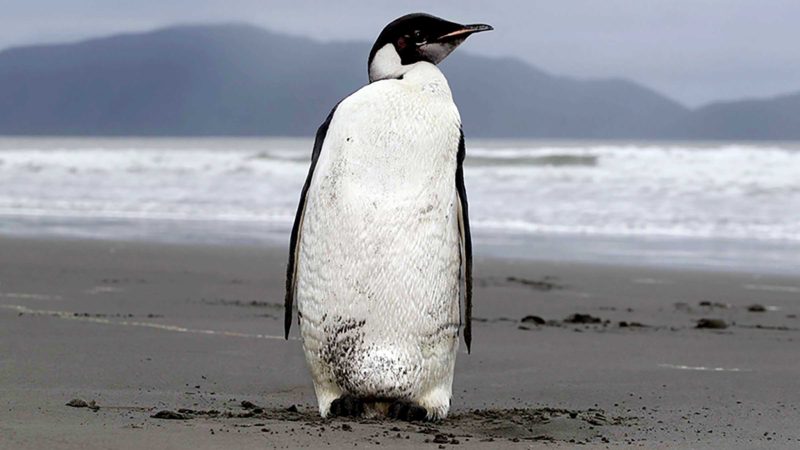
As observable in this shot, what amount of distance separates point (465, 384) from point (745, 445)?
1.49 m

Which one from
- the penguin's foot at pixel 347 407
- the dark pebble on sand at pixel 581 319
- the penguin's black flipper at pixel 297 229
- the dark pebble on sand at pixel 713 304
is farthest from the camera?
the dark pebble on sand at pixel 713 304

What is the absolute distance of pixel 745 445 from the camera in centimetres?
371

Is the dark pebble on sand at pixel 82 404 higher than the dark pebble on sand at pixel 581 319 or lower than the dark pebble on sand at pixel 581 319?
higher

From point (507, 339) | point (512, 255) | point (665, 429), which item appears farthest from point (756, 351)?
point (512, 255)

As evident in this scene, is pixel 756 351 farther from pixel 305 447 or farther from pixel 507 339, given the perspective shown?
pixel 305 447

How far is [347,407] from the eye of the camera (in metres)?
3.95

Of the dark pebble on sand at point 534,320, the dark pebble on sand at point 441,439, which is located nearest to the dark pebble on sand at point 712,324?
the dark pebble on sand at point 534,320

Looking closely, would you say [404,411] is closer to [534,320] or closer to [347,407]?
[347,407]

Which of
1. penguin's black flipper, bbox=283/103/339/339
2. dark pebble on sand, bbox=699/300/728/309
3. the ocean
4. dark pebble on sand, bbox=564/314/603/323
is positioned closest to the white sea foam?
the ocean

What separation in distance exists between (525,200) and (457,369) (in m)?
13.5

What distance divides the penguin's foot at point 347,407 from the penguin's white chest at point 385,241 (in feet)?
0.10

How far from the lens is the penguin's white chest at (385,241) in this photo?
12.6ft

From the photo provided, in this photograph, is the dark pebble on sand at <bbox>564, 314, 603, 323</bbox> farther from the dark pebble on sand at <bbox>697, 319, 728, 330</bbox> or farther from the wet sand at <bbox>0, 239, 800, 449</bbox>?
the dark pebble on sand at <bbox>697, 319, 728, 330</bbox>

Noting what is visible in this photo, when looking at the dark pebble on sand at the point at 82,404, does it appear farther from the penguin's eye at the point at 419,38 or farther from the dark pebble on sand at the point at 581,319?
the dark pebble on sand at the point at 581,319
